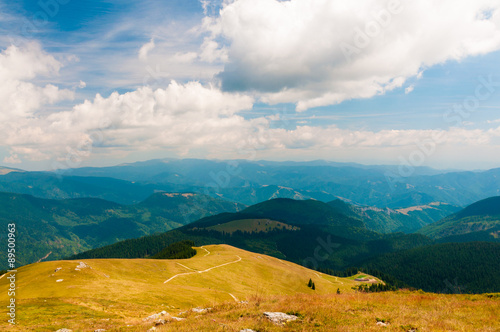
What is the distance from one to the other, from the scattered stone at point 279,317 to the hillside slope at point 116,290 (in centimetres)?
1357

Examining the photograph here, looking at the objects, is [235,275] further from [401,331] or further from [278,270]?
[401,331]

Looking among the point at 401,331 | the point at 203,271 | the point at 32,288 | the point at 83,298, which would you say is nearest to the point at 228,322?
the point at 401,331

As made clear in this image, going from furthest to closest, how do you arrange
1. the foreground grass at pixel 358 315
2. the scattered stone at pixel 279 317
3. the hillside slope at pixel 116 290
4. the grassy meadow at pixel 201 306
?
1. the hillside slope at pixel 116 290
2. the scattered stone at pixel 279 317
3. the grassy meadow at pixel 201 306
4. the foreground grass at pixel 358 315

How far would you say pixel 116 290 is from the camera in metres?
49.9

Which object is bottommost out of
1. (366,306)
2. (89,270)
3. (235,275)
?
(235,275)

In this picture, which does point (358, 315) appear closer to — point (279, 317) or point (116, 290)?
point (279, 317)

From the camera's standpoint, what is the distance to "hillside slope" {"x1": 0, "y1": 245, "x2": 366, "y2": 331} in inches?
1319

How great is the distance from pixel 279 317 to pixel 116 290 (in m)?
41.4

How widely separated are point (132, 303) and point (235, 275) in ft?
186

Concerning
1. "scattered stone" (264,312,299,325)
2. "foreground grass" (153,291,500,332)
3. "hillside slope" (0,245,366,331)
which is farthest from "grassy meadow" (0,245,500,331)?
"scattered stone" (264,312,299,325)

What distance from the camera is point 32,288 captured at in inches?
1951

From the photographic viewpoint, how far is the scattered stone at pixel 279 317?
74.4 feet

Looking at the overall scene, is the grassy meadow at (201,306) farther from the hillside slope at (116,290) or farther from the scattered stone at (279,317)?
the scattered stone at (279,317)

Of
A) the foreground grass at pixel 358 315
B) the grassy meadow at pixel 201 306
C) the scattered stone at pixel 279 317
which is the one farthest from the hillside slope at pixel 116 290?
the scattered stone at pixel 279 317
